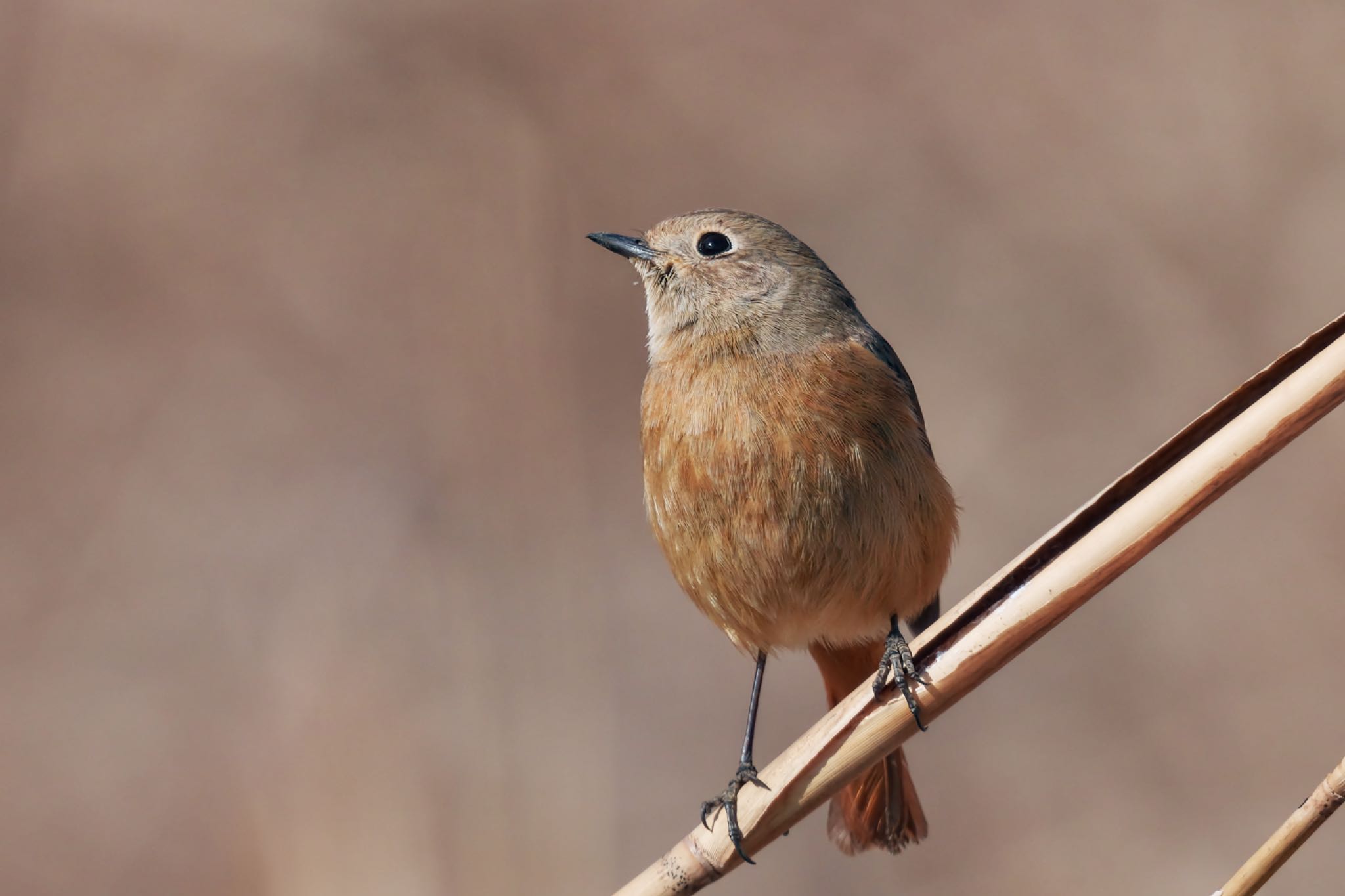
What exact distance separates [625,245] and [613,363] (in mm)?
1796

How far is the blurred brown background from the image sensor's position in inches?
202

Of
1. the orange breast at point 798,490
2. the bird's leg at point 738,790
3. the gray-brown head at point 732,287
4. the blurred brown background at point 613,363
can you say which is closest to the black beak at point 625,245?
the gray-brown head at point 732,287

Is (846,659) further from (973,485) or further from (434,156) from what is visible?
(434,156)

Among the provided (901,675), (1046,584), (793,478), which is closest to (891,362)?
(793,478)

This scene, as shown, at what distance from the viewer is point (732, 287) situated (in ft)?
12.7

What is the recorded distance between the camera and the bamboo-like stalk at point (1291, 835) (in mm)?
1785

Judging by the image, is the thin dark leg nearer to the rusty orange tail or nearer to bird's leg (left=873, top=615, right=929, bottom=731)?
the rusty orange tail

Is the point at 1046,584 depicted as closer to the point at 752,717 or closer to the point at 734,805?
the point at 734,805

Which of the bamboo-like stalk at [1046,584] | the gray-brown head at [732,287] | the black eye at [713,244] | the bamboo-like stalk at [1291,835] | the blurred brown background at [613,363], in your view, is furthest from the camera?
the blurred brown background at [613,363]

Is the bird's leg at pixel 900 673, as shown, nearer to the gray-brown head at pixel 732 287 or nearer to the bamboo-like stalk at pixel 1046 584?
the bamboo-like stalk at pixel 1046 584

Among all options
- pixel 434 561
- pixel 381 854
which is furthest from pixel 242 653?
pixel 381 854

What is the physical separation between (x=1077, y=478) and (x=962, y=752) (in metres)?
1.30

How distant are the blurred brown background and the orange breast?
1.22 meters

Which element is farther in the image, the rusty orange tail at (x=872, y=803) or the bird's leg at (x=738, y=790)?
the rusty orange tail at (x=872, y=803)
